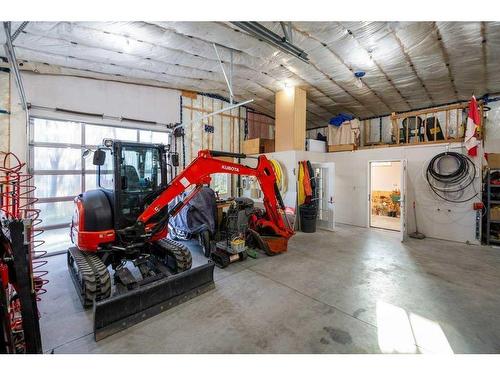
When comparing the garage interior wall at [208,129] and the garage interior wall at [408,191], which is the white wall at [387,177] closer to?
the garage interior wall at [408,191]

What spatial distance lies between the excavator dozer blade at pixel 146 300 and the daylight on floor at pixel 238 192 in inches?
0.8

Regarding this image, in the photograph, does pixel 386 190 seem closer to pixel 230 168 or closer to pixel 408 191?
pixel 408 191

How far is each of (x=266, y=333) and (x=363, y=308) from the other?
1.32 m

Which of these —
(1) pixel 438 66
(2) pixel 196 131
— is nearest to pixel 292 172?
(2) pixel 196 131

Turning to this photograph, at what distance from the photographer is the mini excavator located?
2.70m

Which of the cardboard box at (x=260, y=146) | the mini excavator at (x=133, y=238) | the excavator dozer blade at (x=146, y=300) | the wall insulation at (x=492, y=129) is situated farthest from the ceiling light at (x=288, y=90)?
the wall insulation at (x=492, y=129)

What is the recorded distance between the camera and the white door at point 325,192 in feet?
22.5

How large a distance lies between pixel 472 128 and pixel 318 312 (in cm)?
558

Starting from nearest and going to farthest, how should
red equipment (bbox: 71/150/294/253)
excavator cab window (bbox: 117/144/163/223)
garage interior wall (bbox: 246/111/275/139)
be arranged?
red equipment (bbox: 71/150/294/253), excavator cab window (bbox: 117/144/163/223), garage interior wall (bbox: 246/111/275/139)

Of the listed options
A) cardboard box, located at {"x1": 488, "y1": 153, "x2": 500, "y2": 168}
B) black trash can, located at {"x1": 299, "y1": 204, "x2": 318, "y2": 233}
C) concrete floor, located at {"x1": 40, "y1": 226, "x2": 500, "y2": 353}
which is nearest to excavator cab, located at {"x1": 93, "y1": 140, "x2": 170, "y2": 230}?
concrete floor, located at {"x1": 40, "y1": 226, "x2": 500, "y2": 353}


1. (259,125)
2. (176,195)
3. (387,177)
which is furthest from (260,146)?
(387,177)

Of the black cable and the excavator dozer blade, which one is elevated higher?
the black cable

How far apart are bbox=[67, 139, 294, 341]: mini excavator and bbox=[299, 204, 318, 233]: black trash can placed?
3.25 metres

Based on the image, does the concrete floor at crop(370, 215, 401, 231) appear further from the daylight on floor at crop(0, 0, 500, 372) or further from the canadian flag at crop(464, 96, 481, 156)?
the canadian flag at crop(464, 96, 481, 156)
